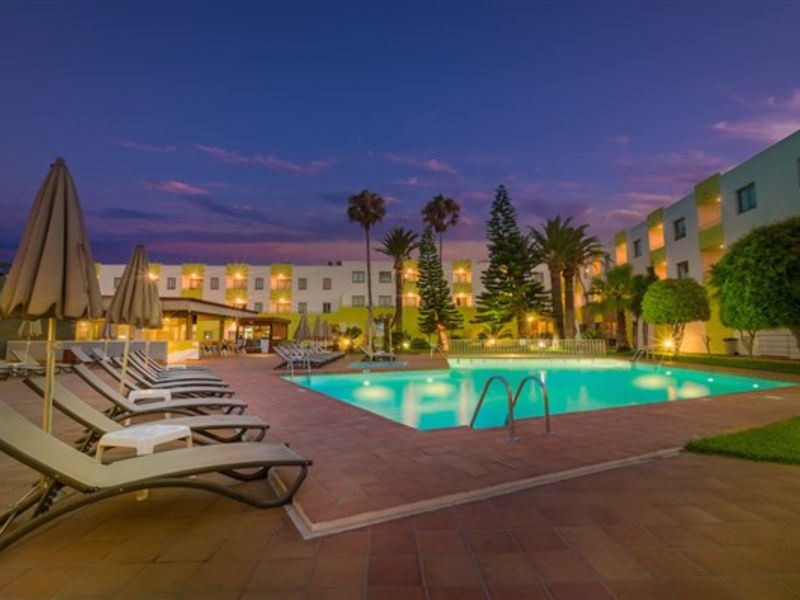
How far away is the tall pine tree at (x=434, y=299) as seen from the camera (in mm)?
31125

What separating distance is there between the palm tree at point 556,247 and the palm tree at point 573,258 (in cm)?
17

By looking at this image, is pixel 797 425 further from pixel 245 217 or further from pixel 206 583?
pixel 245 217

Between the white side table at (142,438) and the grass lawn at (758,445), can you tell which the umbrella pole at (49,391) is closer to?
the white side table at (142,438)

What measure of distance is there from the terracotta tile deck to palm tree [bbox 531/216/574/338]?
22.1m

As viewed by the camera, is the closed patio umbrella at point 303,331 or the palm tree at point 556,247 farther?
the palm tree at point 556,247

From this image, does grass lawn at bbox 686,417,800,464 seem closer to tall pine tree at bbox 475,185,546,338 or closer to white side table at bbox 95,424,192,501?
white side table at bbox 95,424,192,501

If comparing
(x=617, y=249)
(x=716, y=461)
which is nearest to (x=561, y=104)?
(x=617, y=249)

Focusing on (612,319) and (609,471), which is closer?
(609,471)

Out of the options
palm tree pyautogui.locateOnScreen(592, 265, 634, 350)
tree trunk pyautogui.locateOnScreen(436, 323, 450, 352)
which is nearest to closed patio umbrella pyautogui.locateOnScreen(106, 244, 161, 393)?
palm tree pyautogui.locateOnScreen(592, 265, 634, 350)

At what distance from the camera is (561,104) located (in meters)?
25.4

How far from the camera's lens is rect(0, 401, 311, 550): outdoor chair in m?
2.09

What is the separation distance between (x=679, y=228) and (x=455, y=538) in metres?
26.8

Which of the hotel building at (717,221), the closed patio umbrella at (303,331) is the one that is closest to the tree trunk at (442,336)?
the closed patio umbrella at (303,331)

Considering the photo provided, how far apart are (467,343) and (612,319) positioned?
16.1 metres
